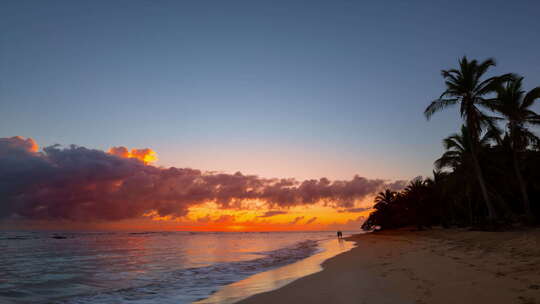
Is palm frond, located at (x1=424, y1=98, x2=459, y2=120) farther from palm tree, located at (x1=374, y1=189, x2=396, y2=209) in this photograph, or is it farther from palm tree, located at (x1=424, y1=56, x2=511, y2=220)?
palm tree, located at (x1=374, y1=189, x2=396, y2=209)

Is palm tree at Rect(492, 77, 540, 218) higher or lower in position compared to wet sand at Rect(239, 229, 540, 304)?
higher

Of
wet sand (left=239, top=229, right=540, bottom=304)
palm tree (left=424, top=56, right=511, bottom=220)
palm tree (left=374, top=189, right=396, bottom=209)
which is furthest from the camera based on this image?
palm tree (left=374, top=189, right=396, bottom=209)

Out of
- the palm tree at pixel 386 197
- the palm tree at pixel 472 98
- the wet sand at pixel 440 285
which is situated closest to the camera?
the wet sand at pixel 440 285

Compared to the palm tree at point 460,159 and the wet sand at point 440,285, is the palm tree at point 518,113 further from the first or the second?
the wet sand at point 440,285

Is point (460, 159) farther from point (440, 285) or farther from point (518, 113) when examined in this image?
point (440, 285)

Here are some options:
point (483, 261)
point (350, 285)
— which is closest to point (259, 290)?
point (350, 285)

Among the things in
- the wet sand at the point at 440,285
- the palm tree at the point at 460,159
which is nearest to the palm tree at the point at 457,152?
the palm tree at the point at 460,159

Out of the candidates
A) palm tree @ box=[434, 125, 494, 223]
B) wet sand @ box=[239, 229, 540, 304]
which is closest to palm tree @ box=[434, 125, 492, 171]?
palm tree @ box=[434, 125, 494, 223]

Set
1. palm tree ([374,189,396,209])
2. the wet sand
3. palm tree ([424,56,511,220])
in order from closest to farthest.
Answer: the wet sand
palm tree ([424,56,511,220])
palm tree ([374,189,396,209])

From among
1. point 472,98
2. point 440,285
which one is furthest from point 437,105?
point 440,285

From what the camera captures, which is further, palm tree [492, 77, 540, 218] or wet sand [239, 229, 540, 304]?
palm tree [492, 77, 540, 218]

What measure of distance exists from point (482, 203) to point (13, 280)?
55.4 metres

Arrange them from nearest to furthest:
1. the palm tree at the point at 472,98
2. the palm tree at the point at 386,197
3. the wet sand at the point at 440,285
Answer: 1. the wet sand at the point at 440,285
2. the palm tree at the point at 472,98
3. the palm tree at the point at 386,197

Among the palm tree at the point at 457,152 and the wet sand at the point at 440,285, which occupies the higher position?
the palm tree at the point at 457,152
